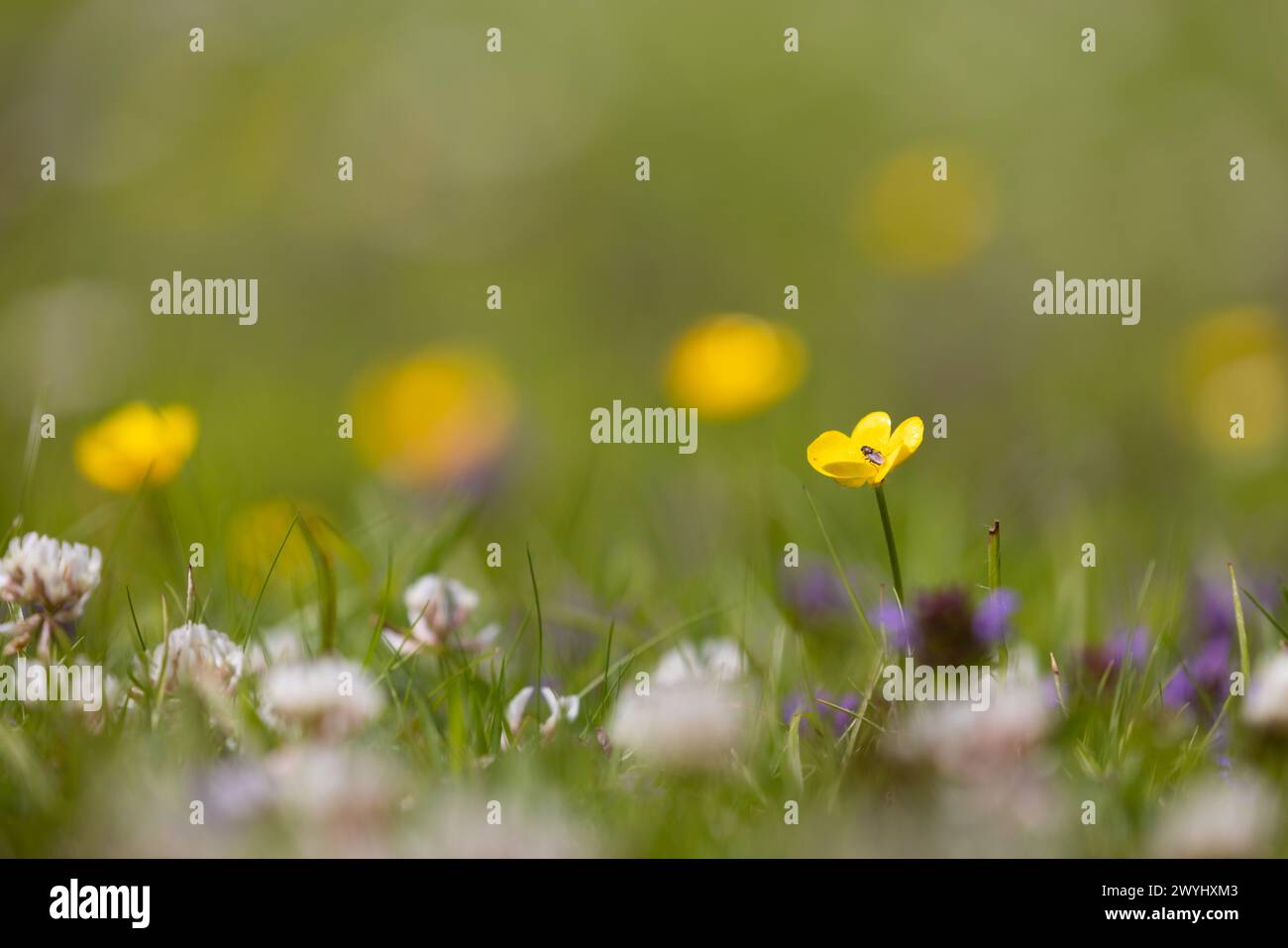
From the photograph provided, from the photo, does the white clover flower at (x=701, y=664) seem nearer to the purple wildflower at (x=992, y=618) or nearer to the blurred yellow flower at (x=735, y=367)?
the purple wildflower at (x=992, y=618)

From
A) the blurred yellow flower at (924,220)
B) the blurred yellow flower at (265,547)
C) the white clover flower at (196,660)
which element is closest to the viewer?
the white clover flower at (196,660)

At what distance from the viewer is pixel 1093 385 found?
6.47 meters

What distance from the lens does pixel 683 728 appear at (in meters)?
1.69

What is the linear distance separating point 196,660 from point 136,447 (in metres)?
0.91

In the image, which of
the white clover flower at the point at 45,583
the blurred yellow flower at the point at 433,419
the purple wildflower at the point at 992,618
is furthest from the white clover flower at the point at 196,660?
the blurred yellow flower at the point at 433,419

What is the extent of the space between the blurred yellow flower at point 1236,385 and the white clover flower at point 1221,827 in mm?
3652

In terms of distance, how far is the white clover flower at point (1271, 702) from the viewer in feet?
5.65

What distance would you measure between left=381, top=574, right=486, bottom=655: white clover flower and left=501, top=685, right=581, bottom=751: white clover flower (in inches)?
6.9

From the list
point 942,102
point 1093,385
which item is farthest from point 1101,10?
point 1093,385

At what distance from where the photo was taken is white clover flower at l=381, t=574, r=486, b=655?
7.18 ft

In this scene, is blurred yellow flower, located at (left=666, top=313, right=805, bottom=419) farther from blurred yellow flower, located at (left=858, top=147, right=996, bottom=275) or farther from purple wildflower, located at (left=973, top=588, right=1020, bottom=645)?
blurred yellow flower, located at (left=858, top=147, right=996, bottom=275)

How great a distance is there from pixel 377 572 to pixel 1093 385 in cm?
444

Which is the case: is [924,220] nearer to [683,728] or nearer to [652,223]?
[652,223]

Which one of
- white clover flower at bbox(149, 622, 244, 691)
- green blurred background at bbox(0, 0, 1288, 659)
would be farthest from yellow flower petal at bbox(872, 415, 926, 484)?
green blurred background at bbox(0, 0, 1288, 659)
